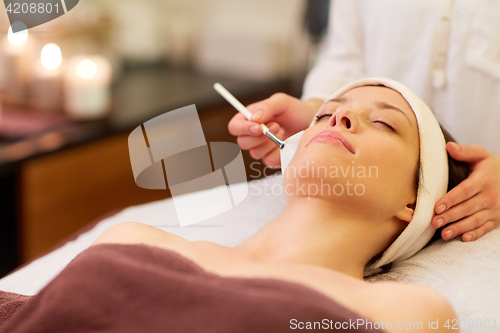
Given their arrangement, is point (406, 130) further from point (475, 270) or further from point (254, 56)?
point (254, 56)

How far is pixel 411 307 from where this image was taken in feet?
2.17

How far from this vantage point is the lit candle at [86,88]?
193 centimetres

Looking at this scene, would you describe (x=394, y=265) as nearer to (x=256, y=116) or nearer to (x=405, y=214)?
(x=405, y=214)

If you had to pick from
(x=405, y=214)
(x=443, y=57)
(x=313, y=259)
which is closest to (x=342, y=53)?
(x=443, y=57)

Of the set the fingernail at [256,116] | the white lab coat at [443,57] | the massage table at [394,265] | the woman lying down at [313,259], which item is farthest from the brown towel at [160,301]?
the white lab coat at [443,57]

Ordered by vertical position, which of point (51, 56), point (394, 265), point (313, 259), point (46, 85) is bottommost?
point (394, 265)

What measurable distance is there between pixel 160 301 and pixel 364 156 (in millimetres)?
450

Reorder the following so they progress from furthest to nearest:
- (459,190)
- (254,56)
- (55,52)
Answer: (254,56), (55,52), (459,190)

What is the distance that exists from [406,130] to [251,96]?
1.47 metres

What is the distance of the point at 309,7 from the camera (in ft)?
7.06

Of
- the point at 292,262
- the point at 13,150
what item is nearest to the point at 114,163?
the point at 13,150

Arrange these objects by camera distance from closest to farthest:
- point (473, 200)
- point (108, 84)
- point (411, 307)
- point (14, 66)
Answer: point (411, 307) < point (473, 200) < point (14, 66) < point (108, 84)

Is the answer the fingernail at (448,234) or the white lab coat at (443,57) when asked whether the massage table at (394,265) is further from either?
the white lab coat at (443,57)

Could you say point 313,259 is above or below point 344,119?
below
